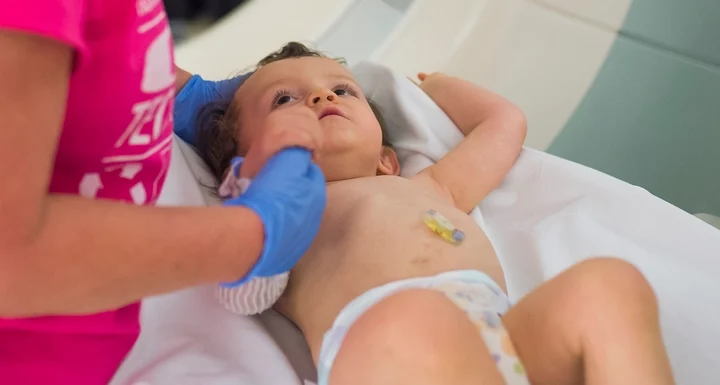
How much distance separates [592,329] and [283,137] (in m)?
0.35

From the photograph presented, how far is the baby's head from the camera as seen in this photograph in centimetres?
94

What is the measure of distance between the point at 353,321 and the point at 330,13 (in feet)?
2.82

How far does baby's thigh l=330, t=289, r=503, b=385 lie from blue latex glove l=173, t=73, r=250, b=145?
1.79 ft

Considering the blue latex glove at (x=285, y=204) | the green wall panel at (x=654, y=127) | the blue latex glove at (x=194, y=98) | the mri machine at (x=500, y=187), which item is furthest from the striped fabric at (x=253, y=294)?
the green wall panel at (x=654, y=127)

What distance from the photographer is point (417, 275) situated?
2.60ft

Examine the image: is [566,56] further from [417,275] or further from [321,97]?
[417,275]

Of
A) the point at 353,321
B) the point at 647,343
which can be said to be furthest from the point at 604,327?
the point at 353,321

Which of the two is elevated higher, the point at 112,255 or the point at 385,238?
the point at 112,255

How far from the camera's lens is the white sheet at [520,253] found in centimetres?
78

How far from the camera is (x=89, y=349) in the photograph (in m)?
0.65

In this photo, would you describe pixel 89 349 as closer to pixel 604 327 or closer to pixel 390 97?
pixel 604 327

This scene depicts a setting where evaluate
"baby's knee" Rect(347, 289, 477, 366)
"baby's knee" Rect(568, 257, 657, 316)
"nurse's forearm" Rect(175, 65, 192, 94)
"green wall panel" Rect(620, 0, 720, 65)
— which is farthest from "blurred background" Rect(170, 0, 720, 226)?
"baby's knee" Rect(347, 289, 477, 366)

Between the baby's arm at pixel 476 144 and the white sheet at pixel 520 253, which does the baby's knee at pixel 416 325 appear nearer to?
the white sheet at pixel 520 253

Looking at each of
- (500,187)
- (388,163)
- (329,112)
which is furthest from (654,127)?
(329,112)
